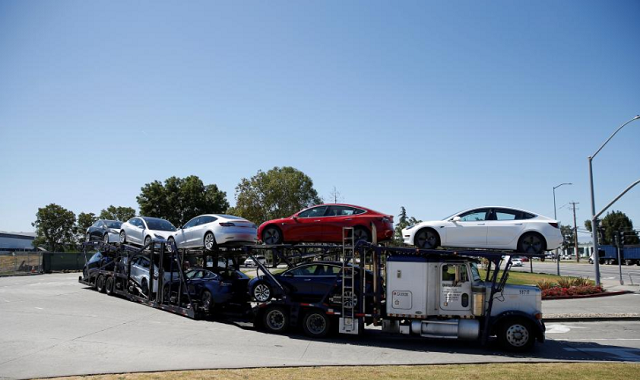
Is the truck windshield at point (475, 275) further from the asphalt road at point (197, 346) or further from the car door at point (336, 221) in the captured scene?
the car door at point (336, 221)

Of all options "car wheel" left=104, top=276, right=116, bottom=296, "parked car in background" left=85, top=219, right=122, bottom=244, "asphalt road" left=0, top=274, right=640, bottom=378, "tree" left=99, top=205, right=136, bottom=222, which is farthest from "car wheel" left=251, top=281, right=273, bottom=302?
"tree" left=99, top=205, right=136, bottom=222

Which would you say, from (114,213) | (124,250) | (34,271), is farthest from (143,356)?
(114,213)

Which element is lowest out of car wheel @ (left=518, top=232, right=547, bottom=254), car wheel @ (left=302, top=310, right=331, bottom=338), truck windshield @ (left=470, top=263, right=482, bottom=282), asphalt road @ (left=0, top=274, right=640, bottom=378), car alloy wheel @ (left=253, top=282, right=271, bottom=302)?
asphalt road @ (left=0, top=274, right=640, bottom=378)

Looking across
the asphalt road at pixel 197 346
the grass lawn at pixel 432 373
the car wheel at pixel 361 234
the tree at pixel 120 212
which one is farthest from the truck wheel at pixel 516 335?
the tree at pixel 120 212

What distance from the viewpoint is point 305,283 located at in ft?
45.5

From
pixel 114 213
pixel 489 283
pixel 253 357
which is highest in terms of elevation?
pixel 114 213

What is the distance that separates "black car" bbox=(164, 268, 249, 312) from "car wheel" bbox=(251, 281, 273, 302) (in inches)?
72.0

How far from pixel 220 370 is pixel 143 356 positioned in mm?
2234

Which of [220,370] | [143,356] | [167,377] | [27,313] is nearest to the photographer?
[167,377]

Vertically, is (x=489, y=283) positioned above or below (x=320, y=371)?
above

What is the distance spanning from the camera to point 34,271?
117 feet

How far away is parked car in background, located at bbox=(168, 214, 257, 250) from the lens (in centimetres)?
1541

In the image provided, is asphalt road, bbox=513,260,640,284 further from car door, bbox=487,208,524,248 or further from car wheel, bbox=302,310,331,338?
car wheel, bbox=302,310,331,338

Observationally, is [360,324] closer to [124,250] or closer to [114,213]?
[124,250]
